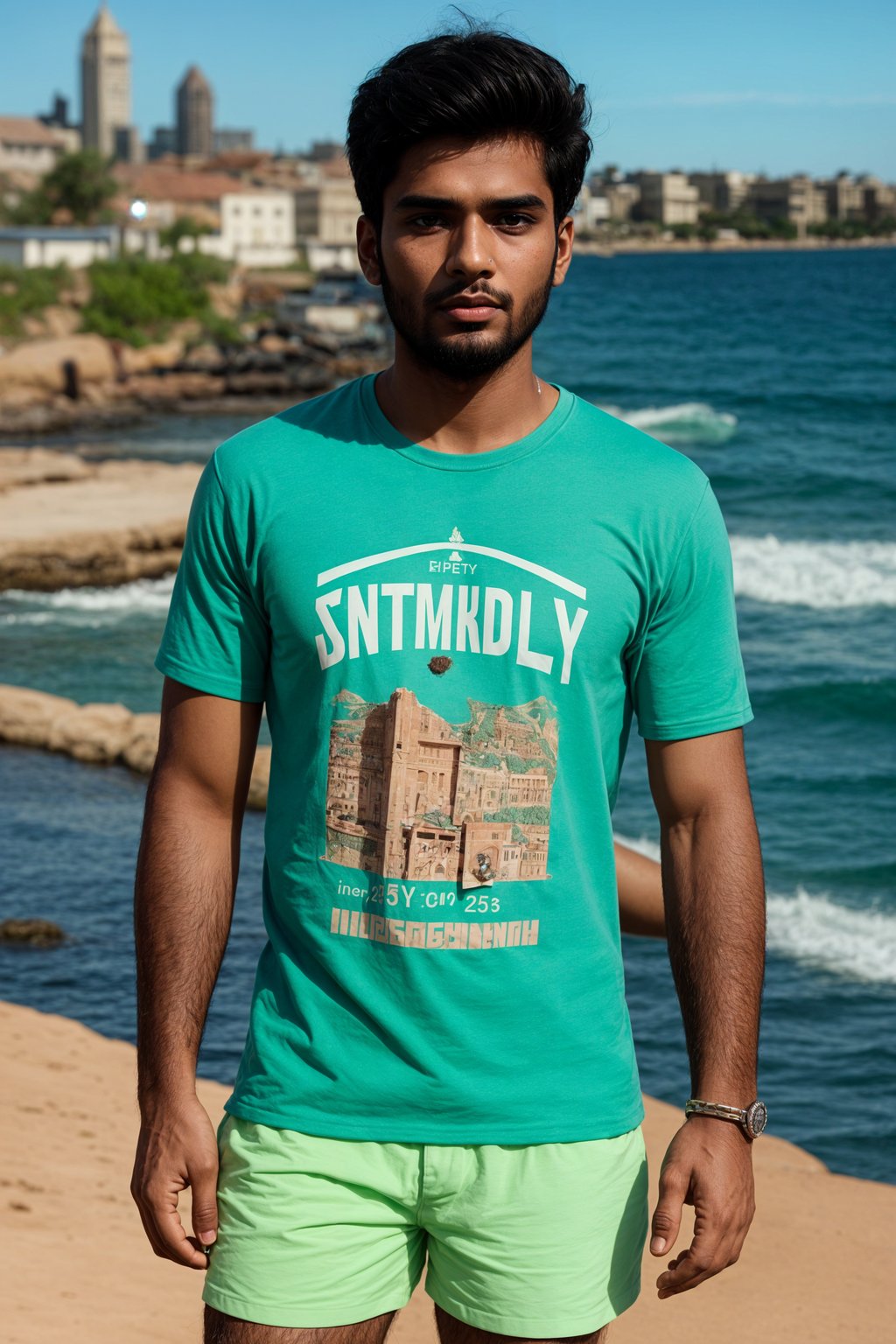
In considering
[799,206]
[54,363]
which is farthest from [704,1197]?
[799,206]

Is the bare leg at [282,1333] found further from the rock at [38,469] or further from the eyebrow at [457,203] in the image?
the rock at [38,469]

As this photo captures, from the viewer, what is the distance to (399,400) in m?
2.45

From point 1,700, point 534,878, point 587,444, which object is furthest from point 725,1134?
point 1,700

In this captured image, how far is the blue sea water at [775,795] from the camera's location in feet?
31.0

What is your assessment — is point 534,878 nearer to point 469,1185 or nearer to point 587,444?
point 469,1185

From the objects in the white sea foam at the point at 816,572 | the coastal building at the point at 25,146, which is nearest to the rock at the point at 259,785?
the white sea foam at the point at 816,572

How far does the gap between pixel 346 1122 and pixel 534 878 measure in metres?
0.41

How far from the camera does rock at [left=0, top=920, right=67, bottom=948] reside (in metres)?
10.3

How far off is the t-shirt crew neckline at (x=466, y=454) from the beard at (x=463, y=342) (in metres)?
0.09

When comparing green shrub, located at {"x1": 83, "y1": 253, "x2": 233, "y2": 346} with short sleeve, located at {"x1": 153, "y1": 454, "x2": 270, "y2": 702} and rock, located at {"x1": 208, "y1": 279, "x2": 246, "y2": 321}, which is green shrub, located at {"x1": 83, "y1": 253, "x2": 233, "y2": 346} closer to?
rock, located at {"x1": 208, "y1": 279, "x2": 246, "y2": 321}

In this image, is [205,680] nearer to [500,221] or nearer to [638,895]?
[500,221]

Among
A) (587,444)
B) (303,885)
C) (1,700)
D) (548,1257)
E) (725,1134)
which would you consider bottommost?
(1,700)

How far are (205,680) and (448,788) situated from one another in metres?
0.38

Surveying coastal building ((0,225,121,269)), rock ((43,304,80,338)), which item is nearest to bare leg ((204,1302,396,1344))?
rock ((43,304,80,338))
